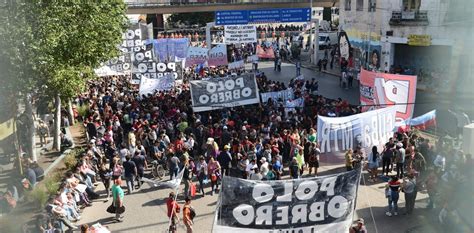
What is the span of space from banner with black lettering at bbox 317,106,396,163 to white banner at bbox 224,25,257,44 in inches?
753

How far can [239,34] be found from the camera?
32.6 m

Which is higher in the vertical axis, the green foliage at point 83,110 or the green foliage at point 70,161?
the green foliage at point 83,110

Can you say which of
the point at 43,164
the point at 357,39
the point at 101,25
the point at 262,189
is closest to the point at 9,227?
the point at 43,164

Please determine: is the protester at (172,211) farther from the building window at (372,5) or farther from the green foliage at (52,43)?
the building window at (372,5)

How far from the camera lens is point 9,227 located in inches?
496

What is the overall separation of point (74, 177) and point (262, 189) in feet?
24.6

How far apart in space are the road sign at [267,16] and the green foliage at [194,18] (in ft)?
111

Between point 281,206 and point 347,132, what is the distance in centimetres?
619

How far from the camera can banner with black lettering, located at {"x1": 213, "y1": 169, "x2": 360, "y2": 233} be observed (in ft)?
26.6

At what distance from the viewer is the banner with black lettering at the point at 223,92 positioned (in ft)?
63.0

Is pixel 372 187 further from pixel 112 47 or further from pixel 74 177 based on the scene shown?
pixel 112 47

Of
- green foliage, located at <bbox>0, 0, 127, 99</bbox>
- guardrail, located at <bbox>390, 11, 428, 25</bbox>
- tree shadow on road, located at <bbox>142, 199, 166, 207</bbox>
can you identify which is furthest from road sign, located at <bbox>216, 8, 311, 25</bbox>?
tree shadow on road, located at <bbox>142, 199, 166, 207</bbox>

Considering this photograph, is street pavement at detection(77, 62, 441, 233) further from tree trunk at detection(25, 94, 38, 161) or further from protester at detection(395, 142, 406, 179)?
tree trunk at detection(25, 94, 38, 161)

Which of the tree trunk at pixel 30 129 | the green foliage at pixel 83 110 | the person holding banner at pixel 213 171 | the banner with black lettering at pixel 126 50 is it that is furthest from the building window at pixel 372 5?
the tree trunk at pixel 30 129
